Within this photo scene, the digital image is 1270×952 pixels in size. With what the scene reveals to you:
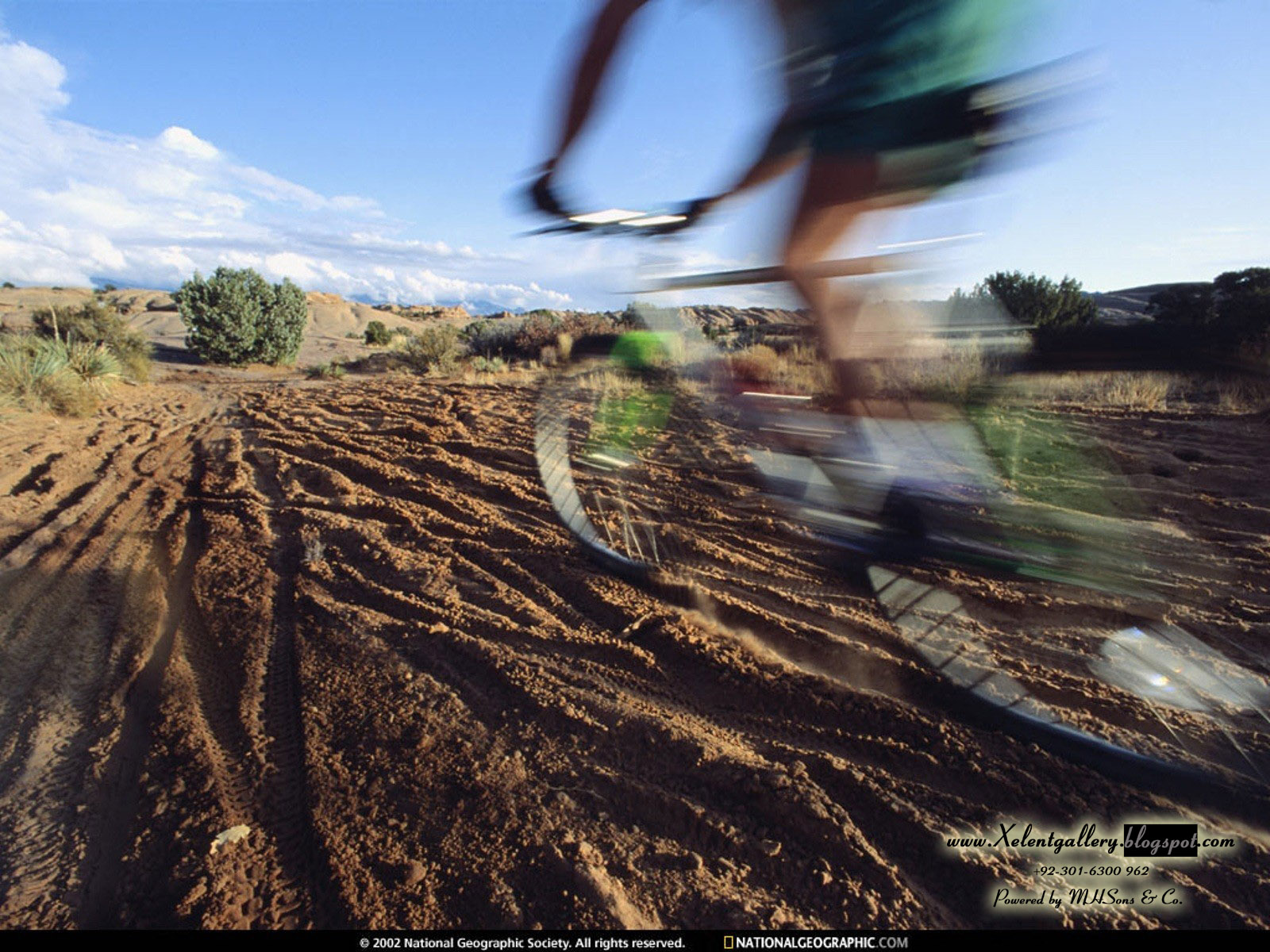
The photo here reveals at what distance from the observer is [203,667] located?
200 centimetres

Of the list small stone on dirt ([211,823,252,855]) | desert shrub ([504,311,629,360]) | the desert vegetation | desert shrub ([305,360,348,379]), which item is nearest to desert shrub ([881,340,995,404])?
small stone on dirt ([211,823,252,855])

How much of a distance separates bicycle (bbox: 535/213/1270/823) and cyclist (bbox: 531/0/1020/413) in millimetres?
312

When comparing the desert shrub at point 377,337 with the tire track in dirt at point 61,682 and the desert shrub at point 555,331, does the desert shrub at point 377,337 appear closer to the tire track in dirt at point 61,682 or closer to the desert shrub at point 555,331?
the desert shrub at point 555,331

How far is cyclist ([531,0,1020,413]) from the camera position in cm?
146

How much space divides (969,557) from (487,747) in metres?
2.24

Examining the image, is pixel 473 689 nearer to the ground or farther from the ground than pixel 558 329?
nearer to the ground

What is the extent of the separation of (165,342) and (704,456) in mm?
26096

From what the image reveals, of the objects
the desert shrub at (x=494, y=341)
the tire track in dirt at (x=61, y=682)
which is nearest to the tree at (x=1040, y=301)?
the tire track in dirt at (x=61, y=682)

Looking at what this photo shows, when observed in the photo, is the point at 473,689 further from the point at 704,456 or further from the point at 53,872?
the point at 704,456

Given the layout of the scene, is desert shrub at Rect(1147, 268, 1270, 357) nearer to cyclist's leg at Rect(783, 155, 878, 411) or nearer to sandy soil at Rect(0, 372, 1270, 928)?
sandy soil at Rect(0, 372, 1270, 928)

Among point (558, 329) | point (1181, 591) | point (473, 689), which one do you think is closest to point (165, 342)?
point (558, 329)

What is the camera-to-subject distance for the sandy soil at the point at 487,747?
1.21 m

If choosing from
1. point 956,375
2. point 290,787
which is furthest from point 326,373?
point 290,787

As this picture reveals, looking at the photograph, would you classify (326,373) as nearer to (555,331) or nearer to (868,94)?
(555,331)
